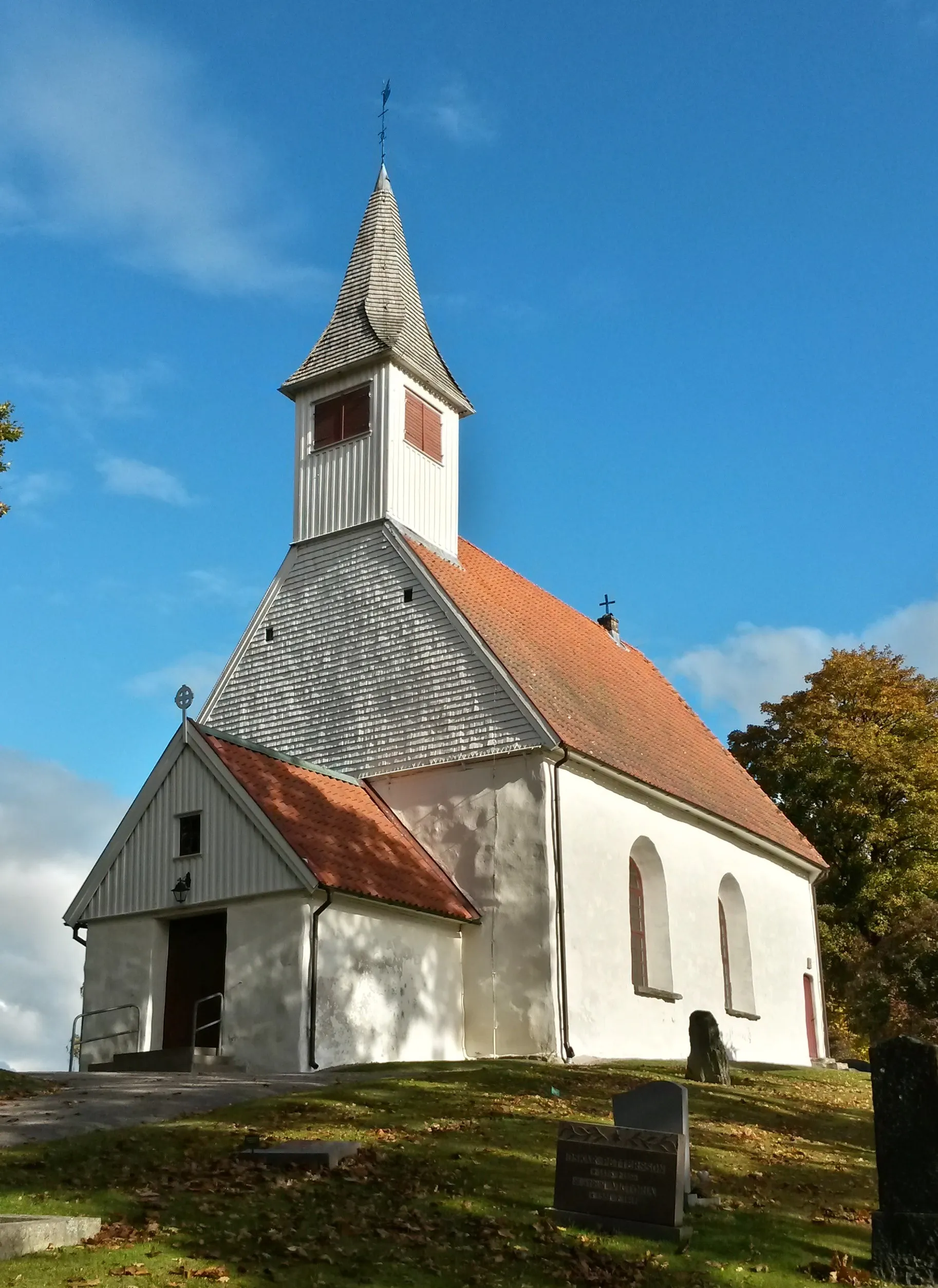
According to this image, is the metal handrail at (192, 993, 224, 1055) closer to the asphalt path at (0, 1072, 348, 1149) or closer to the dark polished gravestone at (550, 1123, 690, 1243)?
the asphalt path at (0, 1072, 348, 1149)

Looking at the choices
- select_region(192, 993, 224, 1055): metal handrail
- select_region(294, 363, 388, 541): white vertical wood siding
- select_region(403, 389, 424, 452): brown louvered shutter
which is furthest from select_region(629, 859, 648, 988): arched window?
select_region(403, 389, 424, 452): brown louvered shutter

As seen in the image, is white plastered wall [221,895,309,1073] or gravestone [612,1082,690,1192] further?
white plastered wall [221,895,309,1073]

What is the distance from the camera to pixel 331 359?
28.8m

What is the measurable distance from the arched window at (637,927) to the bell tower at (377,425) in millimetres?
7606

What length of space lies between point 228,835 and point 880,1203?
1346 centimetres

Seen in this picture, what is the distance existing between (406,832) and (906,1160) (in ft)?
48.8

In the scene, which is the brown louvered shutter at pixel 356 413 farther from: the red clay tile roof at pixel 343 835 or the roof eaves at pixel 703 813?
the roof eaves at pixel 703 813

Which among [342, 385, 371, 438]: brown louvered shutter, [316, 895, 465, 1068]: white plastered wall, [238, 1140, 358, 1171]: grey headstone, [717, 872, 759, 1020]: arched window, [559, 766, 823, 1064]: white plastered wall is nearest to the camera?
[238, 1140, 358, 1171]: grey headstone

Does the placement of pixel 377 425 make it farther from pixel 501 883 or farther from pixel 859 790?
pixel 859 790

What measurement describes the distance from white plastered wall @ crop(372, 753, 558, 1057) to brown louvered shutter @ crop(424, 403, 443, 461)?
25.3ft

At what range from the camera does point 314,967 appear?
66.2 ft

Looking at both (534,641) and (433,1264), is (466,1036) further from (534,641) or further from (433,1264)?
(433,1264)

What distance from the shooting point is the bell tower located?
27484 millimetres

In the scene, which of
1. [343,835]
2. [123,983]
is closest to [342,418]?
[343,835]
